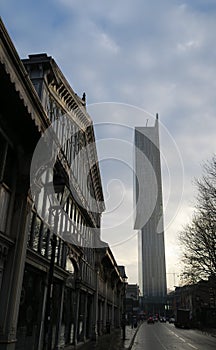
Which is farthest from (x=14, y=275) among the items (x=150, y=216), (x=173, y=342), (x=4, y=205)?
(x=173, y=342)

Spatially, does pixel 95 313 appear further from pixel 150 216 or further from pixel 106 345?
pixel 150 216

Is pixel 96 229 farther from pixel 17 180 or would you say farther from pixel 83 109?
pixel 17 180

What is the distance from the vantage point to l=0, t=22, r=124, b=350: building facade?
9391 millimetres

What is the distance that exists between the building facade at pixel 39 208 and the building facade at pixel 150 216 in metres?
4.04

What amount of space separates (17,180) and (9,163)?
25.5 inches

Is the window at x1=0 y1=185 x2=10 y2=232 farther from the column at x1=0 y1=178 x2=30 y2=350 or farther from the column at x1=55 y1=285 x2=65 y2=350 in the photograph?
the column at x1=55 y1=285 x2=65 y2=350

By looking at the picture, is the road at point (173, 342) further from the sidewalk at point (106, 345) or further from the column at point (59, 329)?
the column at point (59, 329)

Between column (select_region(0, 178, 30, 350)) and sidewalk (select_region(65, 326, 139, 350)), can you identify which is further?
sidewalk (select_region(65, 326, 139, 350))

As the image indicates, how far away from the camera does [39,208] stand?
13.9 metres

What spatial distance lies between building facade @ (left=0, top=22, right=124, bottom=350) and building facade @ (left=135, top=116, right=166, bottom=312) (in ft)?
13.3

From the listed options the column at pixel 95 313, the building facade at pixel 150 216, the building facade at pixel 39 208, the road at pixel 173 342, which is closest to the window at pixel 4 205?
the building facade at pixel 39 208

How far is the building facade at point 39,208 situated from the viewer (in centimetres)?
939

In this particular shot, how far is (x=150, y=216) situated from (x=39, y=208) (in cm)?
676

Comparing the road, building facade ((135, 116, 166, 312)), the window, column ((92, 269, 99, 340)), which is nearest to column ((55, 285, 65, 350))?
building facade ((135, 116, 166, 312))
